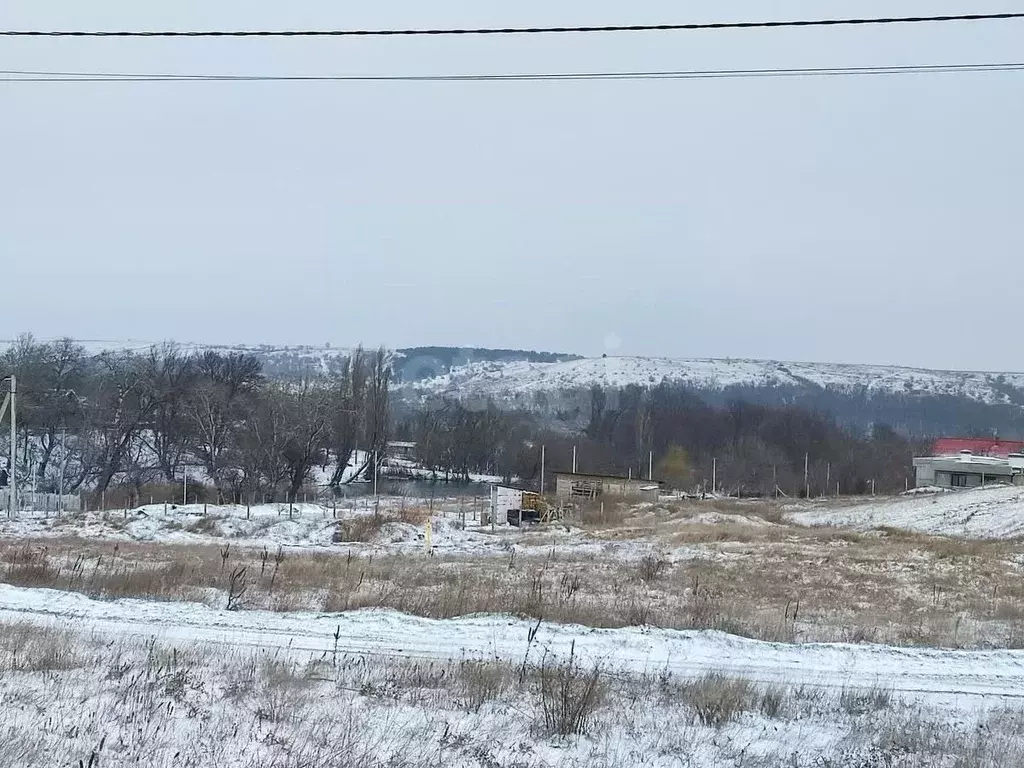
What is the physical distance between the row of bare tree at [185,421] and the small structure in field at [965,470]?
181 feet

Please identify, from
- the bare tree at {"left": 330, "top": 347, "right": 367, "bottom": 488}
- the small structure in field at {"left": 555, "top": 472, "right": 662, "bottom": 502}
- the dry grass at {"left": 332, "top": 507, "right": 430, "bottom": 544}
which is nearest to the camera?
the dry grass at {"left": 332, "top": 507, "right": 430, "bottom": 544}

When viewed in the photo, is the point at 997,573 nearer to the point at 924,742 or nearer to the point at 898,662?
the point at 898,662

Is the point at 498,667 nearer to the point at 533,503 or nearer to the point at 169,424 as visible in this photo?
the point at 533,503

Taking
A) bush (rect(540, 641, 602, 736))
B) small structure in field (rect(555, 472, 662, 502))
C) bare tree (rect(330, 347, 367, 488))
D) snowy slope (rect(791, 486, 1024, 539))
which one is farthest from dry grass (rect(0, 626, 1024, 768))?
bare tree (rect(330, 347, 367, 488))

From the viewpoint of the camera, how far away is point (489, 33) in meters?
10.1

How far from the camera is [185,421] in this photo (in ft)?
246

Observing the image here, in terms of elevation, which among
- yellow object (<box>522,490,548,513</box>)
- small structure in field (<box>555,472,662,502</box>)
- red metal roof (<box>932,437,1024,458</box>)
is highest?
red metal roof (<box>932,437,1024,458</box>)

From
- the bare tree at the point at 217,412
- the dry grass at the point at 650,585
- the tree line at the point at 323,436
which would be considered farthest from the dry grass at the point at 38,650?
the bare tree at the point at 217,412

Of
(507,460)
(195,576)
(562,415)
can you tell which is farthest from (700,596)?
(562,415)

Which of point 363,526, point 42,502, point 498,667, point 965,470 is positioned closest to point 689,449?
point 965,470

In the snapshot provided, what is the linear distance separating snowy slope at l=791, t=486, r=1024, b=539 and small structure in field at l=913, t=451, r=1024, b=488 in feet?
114

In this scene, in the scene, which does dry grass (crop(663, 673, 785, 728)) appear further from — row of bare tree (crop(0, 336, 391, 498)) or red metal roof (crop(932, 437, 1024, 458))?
red metal roof (crop(932, 437, 1024, 458))

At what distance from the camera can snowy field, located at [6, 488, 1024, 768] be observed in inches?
257

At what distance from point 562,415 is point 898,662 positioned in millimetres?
160875
